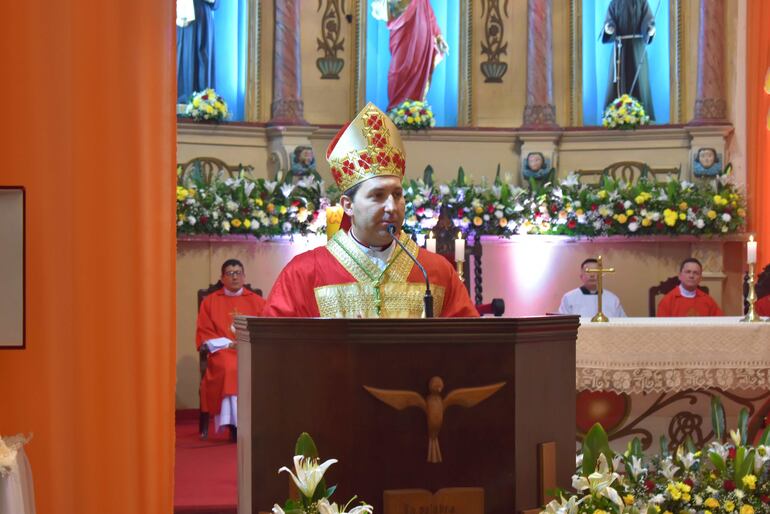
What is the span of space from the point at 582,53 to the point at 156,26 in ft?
27.9

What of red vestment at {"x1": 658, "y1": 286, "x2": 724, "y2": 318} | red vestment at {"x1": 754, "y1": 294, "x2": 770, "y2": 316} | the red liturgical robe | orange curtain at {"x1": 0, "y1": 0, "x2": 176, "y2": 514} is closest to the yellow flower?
the red liturgical robe

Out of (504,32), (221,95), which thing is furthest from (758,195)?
(221,95)

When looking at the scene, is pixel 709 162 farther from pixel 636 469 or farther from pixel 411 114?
pixel 636 469

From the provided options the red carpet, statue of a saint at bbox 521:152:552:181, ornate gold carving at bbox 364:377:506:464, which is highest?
statue of a saint at bbox 521:152:552:181

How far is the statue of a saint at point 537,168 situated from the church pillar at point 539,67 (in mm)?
311

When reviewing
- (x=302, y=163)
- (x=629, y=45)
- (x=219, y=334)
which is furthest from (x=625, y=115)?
(x=219, y=334)

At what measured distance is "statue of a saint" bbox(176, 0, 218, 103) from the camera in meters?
10.7

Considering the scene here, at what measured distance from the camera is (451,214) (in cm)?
977

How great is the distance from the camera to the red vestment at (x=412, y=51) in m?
10.8

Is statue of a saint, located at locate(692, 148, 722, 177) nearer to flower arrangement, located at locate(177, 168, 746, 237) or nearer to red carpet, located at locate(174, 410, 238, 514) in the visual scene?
flower arrangement, located at locate(177, 168, 746, 237)

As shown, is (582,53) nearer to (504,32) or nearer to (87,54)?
(504,32)

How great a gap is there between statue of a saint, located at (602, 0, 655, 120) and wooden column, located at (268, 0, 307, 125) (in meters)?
2.96

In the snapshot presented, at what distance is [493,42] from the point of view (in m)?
11.3

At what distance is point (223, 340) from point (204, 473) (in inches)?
69.7
